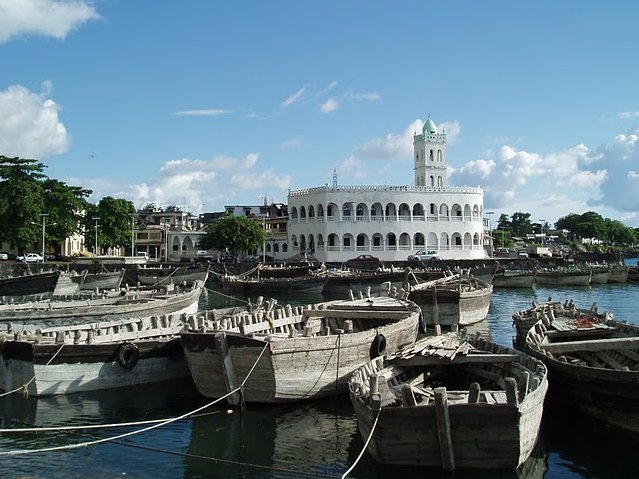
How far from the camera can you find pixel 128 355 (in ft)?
64.0

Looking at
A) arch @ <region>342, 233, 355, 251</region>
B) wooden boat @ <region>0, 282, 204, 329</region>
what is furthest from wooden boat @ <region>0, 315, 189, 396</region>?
arch @ <region>342, 233, 355, 251</region>

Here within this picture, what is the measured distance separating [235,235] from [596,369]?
71328 millimetres

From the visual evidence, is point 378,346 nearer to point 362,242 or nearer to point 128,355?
point 128,355

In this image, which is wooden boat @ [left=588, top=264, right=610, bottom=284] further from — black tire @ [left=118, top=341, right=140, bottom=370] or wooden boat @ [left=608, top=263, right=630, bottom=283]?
black tire @ [left=118, top=341, right=140, bottom=370]

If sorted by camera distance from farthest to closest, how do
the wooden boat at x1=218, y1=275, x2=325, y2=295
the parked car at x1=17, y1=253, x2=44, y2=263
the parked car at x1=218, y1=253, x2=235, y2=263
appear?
the parked car at x1=218, y1=253, x2=235, y2=263
the parked car at x1=17, y1=253, x2=44, y2=263
the wooden boat at x1=218, y1=275, x2=325, y2=295

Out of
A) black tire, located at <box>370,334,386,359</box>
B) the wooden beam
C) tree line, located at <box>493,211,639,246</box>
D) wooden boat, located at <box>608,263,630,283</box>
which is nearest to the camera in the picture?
the wooden beam

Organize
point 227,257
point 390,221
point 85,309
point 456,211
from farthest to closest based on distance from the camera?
point 227,257, point 456,211, point 390,221, point 85,309

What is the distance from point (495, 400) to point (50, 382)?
1216cm

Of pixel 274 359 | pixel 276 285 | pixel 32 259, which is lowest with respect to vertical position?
pixel 274 359

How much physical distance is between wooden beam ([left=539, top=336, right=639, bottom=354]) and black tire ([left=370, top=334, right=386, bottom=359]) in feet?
14.5

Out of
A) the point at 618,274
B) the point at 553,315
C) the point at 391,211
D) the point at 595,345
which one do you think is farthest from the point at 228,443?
the point at 391,211

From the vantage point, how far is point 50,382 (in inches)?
730

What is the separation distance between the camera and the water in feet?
44.5

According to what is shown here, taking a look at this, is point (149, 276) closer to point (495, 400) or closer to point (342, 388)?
point (342, 388)
